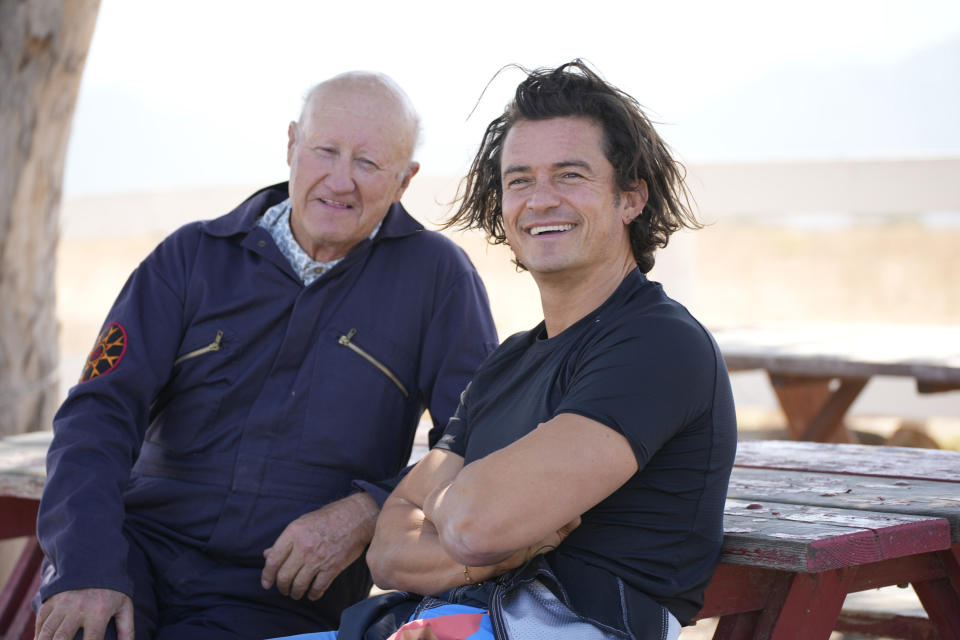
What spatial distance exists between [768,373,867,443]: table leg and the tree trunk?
3064 mm

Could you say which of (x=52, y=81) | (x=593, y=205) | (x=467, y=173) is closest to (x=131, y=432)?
(x=467, y=173)

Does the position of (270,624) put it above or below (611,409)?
below

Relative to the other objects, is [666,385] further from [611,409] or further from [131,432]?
[131,432]

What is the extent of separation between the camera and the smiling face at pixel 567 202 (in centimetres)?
174

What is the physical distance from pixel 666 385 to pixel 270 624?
1.04 m

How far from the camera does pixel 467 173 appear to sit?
7.22ft

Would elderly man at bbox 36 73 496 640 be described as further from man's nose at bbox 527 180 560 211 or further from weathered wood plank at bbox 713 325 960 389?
weathered wood plank at bbox 713 325 960 389

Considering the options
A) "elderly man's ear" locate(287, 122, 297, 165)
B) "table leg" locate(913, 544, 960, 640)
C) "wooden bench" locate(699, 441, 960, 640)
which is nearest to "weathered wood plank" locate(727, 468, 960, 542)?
"wooden bench" locate(699, 441, 960, 640)

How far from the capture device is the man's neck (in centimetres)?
175

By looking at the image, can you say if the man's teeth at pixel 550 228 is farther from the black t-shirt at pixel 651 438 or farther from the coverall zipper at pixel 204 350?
the coverall zipper at pixel 204 350

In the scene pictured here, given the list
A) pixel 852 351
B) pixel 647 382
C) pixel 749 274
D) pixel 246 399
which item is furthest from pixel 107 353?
pixel 749 274

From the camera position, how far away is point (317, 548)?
2055mm

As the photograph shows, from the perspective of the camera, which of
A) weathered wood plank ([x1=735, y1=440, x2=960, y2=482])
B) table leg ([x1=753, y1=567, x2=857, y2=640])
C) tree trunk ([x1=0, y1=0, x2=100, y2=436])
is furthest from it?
tree trunk ([x1=0, y1=0, x2=100, y2=436])

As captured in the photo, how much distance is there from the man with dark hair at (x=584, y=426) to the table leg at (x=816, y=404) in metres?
3.19
